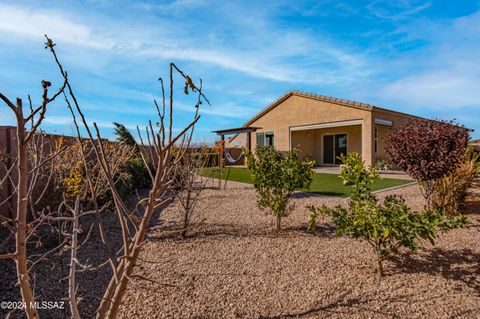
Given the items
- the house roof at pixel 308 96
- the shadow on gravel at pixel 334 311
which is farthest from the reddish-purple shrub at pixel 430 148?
the house roof at pixel 308 96

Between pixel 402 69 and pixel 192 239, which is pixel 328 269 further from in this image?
pixel 402 69

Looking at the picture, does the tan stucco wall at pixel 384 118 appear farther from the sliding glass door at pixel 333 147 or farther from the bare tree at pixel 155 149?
the bare tree at pixel 155 149

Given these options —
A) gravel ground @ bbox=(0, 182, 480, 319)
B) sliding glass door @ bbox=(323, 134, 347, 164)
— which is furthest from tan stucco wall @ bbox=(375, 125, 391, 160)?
gravel ground @ bbox=(0, 182, 480, 319)

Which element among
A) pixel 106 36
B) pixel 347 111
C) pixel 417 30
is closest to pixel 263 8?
pixel 106 36

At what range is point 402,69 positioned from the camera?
15.6m

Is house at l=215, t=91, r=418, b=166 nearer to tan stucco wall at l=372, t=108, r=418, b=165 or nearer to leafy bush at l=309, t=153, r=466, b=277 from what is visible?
tan stucco wall at l=372, t=108, r=418, b=165

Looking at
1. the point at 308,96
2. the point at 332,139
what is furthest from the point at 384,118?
the point at 308,96

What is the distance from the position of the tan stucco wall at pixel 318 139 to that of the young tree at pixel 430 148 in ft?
43.2

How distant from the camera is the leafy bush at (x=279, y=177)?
562 cm

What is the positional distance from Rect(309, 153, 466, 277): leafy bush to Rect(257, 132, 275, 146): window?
58.9 ft

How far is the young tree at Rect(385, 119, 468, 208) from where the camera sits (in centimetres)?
612

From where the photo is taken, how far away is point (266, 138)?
22609 mm

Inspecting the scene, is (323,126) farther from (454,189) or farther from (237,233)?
(237,233)

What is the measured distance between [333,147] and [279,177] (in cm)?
1665
